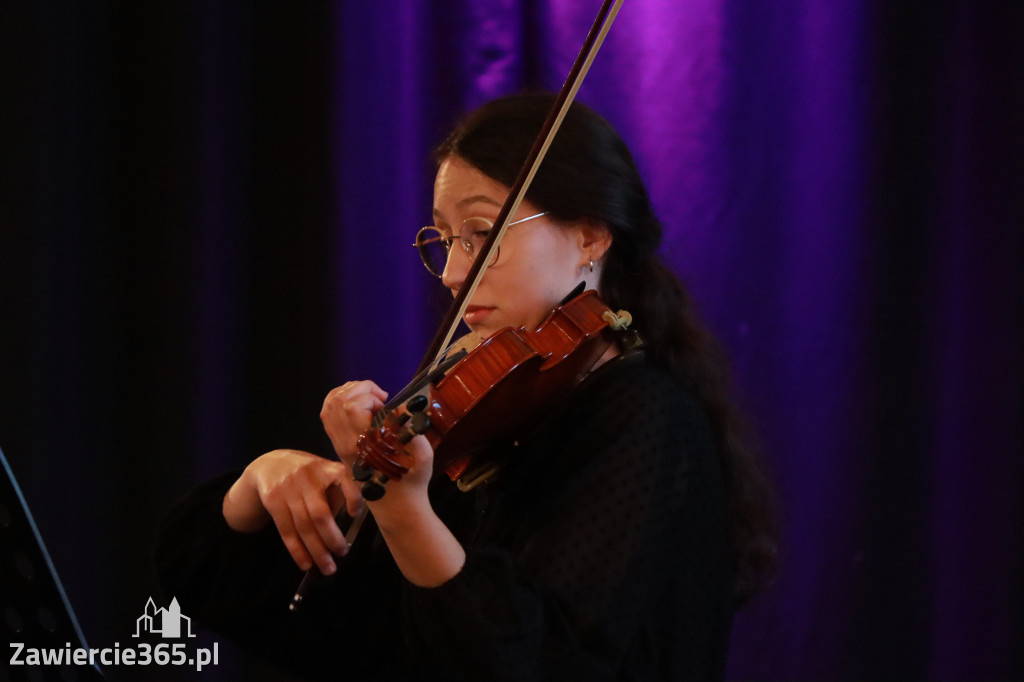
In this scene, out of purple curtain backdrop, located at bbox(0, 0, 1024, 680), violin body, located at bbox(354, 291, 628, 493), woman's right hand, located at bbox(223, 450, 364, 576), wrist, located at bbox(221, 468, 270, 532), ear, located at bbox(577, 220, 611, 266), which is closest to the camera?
violin body, located at bbox(354, 291, 628, 493)

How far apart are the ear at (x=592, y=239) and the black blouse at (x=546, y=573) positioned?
0.15 m

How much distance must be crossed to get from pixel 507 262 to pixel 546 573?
350 millimetres

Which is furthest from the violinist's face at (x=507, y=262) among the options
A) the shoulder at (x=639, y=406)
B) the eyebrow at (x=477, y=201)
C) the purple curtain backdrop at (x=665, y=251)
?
the purple curtain backdrop at (x=665, y=251)

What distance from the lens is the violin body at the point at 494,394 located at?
0.78 meters

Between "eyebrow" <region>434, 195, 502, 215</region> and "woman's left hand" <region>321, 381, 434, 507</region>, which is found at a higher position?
"eyebrow" <region>434, 195, 502, 215</region>

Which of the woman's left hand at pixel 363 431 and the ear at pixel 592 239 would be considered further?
the ear at pixel 592 239

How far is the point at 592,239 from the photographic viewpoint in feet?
3.82

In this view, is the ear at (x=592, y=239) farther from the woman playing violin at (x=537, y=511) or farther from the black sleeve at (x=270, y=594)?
the black sleeve at (x=270, y=594)

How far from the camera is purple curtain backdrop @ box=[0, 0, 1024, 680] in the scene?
1.71 m

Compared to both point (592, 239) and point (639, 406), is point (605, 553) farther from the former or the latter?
point (592, 239)

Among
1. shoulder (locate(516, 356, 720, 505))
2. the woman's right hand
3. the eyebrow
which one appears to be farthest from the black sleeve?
the eyebrow

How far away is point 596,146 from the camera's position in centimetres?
116

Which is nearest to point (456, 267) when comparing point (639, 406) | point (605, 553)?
point (639, 406)

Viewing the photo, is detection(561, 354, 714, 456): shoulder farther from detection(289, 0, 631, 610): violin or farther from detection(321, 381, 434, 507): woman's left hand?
detection(321, 381, 434, 507): woman's left hand
